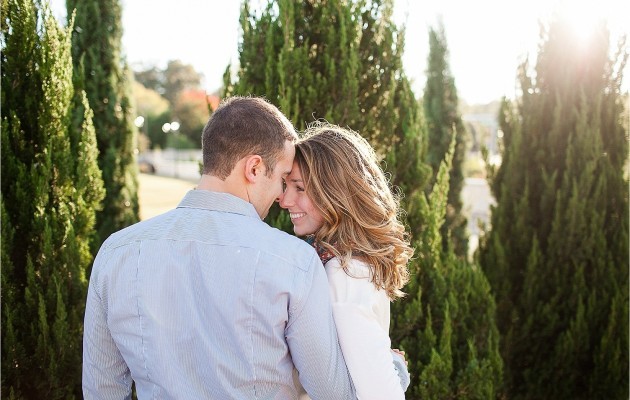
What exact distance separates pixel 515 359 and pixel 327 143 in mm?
3587

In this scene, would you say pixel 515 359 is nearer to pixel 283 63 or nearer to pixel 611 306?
pixel 611 306

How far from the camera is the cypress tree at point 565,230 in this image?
16.6 feet

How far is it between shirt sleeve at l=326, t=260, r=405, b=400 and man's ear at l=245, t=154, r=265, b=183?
0.48 metres

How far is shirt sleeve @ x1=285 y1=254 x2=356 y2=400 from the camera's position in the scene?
6.50ft

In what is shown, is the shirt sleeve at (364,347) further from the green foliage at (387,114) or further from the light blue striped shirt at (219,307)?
the green foliage at (387,114)

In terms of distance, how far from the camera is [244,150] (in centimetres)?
212

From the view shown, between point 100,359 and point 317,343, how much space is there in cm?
80

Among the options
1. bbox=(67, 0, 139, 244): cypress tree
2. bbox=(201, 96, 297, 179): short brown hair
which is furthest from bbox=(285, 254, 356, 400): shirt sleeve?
bbox=(67, 0, 139, 244): cypress tree

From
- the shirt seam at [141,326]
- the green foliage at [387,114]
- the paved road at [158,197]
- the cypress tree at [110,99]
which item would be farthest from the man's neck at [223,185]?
the paved road at [158,197]

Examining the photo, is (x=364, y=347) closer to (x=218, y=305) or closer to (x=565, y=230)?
(x=218, y=305)

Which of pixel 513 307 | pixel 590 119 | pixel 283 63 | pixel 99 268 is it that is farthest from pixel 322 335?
pixel 590 119

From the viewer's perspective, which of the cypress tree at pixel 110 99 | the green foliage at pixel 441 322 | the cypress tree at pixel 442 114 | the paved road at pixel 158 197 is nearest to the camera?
the green foliage at pixel 441 322

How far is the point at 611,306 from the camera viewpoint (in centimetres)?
498

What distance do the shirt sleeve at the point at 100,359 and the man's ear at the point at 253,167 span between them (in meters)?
0.57
